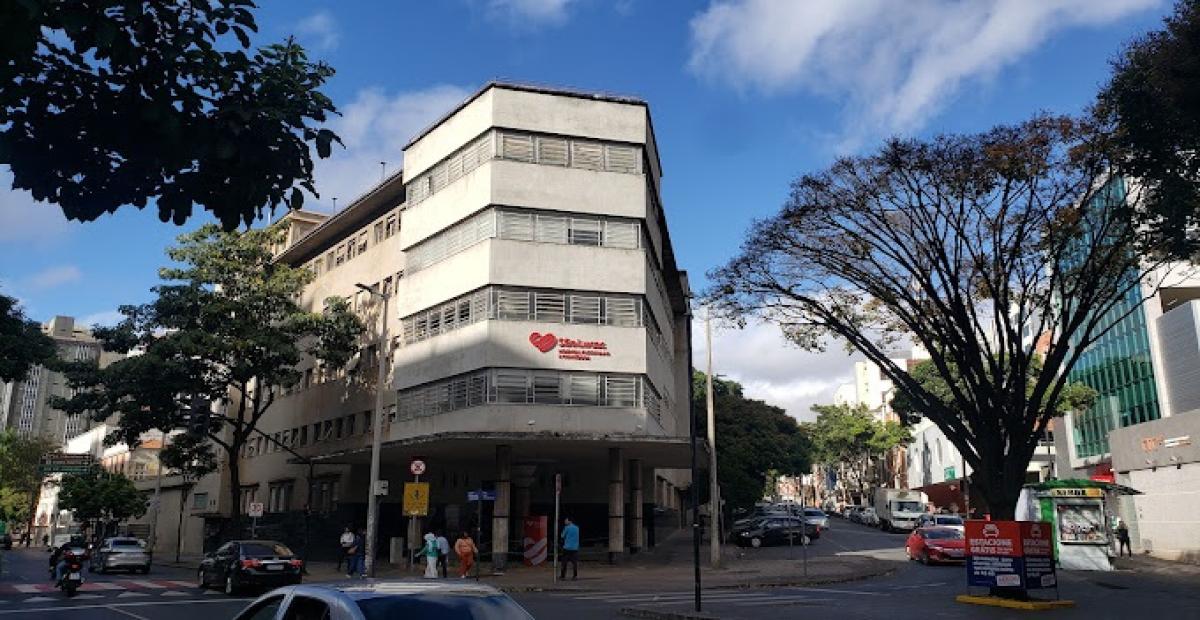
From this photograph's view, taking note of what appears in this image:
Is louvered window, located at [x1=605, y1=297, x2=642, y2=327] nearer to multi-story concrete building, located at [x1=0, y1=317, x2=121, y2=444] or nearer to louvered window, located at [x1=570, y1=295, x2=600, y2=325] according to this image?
louvered window, located at [x1=570, y1=295, x2=600, y2=325]

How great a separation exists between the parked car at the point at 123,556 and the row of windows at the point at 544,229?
17.8 m

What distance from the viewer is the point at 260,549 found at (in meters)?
23.6

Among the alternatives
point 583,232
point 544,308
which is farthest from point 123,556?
point 583,232

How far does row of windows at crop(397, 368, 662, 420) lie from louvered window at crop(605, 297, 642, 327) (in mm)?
2123

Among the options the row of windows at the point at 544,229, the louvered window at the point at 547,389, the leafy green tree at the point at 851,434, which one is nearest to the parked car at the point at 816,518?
the louvered window at the point at 547,389

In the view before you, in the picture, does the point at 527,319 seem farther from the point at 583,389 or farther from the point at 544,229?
the point at 544,229

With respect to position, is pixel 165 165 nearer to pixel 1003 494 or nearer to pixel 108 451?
pixel 1003 494

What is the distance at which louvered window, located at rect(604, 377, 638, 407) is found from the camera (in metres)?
32.9

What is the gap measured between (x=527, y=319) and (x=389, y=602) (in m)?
27.8

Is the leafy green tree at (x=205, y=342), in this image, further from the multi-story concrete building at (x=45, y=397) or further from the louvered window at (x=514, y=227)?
the multi-story concrete building at (x=45, y=397)

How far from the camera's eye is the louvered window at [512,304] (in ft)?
107

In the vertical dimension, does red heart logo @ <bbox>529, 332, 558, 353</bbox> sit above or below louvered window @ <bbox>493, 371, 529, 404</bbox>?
above

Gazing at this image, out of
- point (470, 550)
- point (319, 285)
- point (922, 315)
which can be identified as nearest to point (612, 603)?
point (470, 550)

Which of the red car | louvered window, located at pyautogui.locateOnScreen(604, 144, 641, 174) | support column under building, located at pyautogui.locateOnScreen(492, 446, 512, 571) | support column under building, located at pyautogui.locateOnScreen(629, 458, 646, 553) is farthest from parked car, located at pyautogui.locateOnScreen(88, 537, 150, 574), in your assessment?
the red car
